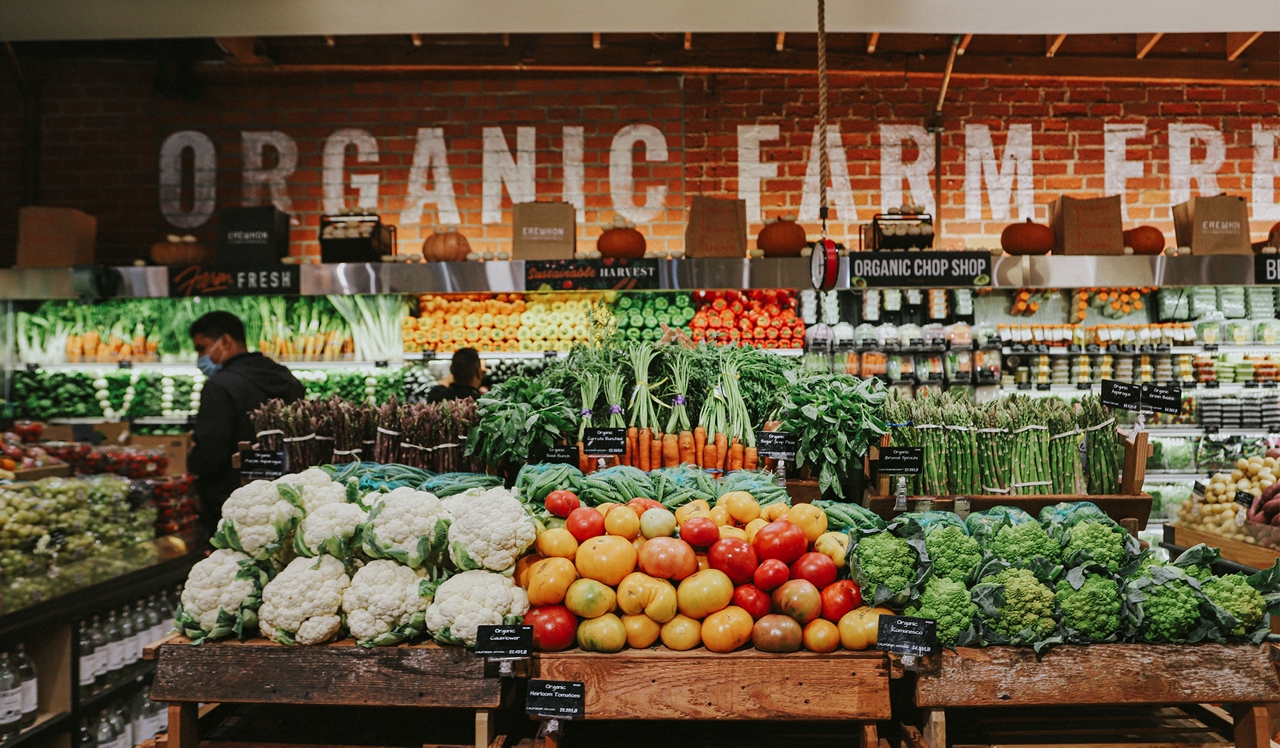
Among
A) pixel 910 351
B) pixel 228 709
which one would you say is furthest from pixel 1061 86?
pixel 228 709

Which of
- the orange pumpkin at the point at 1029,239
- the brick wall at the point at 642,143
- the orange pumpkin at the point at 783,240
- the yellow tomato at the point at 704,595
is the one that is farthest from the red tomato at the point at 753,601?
the brick wall at the point at 642,143

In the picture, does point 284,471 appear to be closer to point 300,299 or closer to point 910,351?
point 300,299

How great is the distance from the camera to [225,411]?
4.35m

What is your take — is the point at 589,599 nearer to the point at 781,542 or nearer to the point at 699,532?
the point at 699,532

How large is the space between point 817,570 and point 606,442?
3.46ft

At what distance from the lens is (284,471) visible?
Result: 328 cm

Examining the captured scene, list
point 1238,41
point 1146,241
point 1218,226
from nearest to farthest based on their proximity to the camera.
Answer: point 1218,226, point 1146,241, point 1238,41

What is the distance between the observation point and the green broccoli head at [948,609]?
2021mm

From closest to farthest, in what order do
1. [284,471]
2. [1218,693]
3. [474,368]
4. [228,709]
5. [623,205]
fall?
[1218,693], [228,709], [284,471], [474,368], [623,205]

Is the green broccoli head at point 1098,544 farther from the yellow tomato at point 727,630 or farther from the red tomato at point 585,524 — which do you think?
the red tomato at point 585,524

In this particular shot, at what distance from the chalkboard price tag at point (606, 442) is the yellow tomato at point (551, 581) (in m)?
0.85

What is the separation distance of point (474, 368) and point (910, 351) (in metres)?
3.47

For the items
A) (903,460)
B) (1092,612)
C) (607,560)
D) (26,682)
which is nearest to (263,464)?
(26,682)

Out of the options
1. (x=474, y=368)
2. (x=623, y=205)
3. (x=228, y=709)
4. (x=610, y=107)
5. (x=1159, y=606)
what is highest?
(x=610, y=107)
